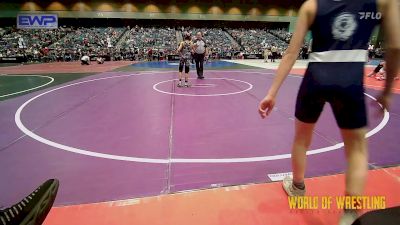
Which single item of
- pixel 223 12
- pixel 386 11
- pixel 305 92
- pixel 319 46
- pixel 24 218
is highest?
pixel 223 12

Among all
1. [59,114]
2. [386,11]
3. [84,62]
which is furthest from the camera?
[84,62]

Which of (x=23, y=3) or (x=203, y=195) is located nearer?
(x=203, y=195)

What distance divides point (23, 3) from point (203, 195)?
3917cm

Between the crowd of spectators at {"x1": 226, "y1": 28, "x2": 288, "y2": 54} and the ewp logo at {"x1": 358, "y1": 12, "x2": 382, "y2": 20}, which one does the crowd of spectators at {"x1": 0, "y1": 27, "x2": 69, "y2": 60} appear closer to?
the crowd of spectators at {"x1": 226, "y1": 28, "x2": 288, "y2": 54}

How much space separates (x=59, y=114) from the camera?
5059 mm

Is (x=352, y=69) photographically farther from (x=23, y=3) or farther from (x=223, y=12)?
(x=23, y=3)

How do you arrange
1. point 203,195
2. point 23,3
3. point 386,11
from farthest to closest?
point 23,3
point 203,195
point 386,11

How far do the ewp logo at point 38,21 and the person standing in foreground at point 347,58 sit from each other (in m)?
31.0

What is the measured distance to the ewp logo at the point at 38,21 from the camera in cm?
2725

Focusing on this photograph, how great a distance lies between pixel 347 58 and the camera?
5.61 ft

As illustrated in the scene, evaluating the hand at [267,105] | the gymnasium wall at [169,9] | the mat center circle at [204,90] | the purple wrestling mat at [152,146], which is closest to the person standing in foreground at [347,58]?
the hand at [267,105]

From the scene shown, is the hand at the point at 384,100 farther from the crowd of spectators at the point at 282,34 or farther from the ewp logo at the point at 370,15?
the crowd of spectators at the point at 282,34

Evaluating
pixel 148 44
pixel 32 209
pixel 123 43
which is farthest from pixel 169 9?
pixel 32 209

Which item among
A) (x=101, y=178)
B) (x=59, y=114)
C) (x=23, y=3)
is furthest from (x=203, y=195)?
(x=23, y=3)
